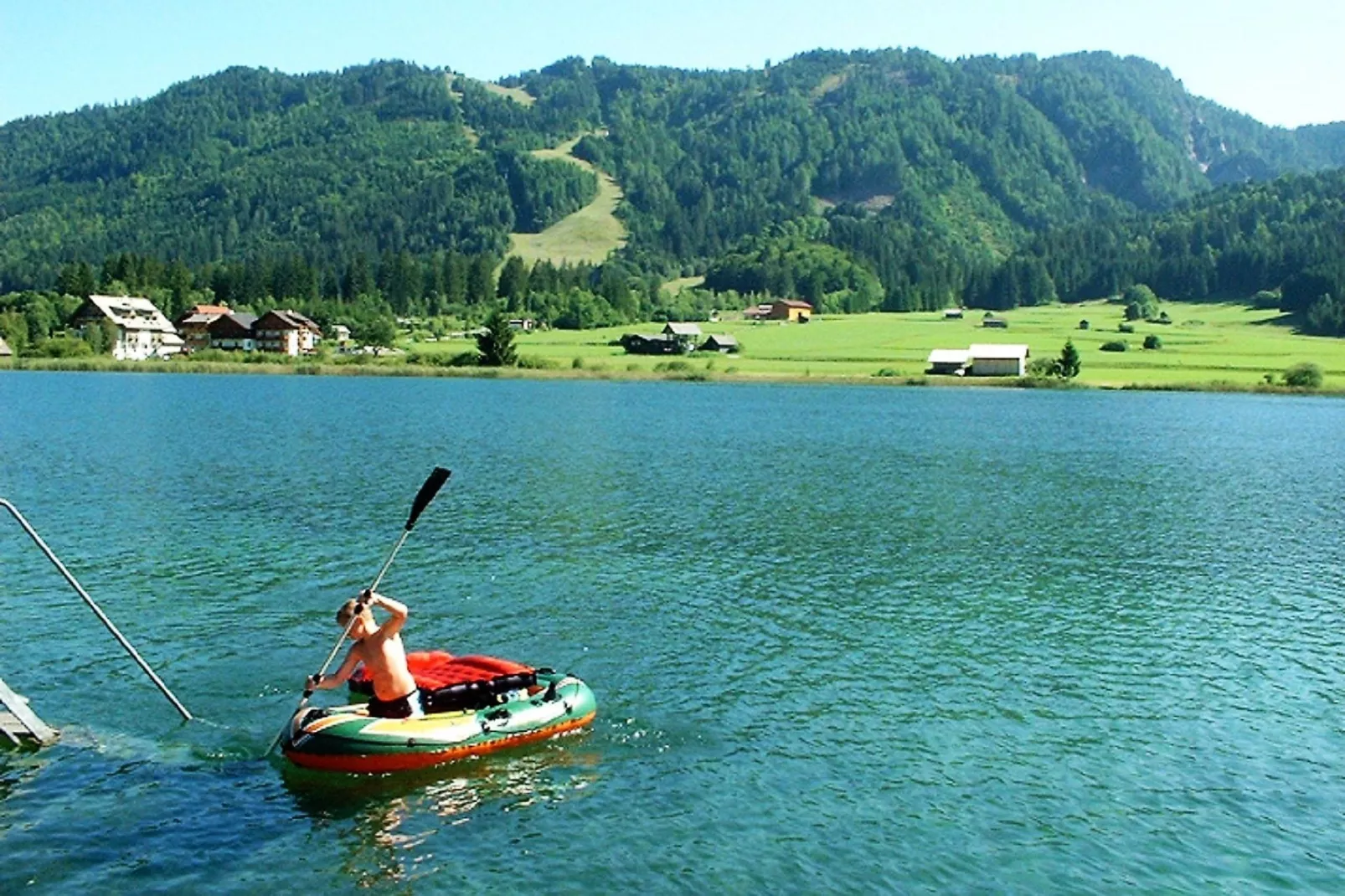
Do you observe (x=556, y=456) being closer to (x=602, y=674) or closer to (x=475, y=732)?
(x=602, y=674)

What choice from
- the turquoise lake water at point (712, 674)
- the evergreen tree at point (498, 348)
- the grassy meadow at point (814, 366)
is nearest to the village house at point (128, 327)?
the grassy meadow at point (814, 366)

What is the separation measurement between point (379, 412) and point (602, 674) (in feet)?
267

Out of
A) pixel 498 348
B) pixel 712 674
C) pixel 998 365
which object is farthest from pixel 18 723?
pixel 998 365

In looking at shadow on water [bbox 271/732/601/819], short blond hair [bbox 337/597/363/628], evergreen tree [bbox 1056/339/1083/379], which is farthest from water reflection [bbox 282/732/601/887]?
evergreen tree [bbox 1056/339/1083/379]

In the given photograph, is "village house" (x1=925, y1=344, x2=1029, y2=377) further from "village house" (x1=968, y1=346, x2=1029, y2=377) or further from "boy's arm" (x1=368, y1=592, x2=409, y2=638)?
"boy's arm" (x1=368, y1=592, x2=409, y2=638)

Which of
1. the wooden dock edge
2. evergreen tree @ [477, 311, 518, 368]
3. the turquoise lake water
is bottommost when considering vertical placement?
the turquoise lake water

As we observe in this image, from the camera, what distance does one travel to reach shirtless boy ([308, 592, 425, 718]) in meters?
23.1

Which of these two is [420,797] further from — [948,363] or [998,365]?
[998,365]

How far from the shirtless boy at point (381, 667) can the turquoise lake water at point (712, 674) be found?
1.54 meters

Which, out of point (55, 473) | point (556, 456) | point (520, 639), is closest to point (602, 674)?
point (520, 639)

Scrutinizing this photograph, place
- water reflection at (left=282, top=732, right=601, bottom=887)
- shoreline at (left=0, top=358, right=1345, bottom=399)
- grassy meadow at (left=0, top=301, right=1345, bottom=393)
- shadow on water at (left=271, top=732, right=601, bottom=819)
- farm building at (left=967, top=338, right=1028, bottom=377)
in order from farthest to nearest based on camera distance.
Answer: farm building at (left=967, top=338, right=1028, bottom=377) < shoreline at (left=0, top=358, right=1345, bottom=399) < grassy meadow at (left=0, top=301, right=1345, bottom=393) < shadow on water at (left=271, top=732, right=601, bottom=819) < water reflection at (left=282, top=732, right=601, bottom=887)

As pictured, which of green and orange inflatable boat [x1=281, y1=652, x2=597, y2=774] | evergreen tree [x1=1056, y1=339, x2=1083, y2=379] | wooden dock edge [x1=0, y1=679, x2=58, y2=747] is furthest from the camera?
evergreen tree [x1=1056, y1=339, x2=1083, y2=379]

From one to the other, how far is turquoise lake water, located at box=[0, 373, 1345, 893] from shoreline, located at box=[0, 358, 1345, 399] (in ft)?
313

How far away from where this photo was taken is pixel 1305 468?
3132 inches
